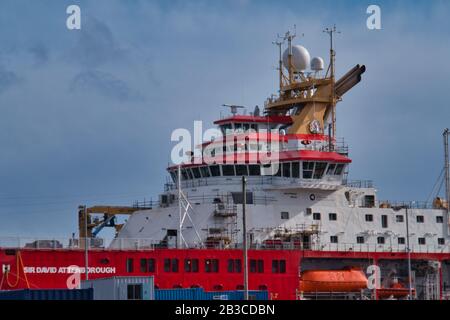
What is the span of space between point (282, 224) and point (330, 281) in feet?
15.6

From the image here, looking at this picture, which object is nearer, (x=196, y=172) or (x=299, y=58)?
(x=196, y=172)

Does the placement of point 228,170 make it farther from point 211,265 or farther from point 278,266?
point 211,265

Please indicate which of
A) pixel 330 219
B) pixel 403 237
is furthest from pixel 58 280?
pixel 403 237

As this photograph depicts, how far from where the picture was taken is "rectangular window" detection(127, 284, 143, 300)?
159ft

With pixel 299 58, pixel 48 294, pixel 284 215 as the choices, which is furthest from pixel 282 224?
pixel 48 294

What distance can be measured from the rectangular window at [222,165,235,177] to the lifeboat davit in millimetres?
7911

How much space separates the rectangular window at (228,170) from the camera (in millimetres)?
66625

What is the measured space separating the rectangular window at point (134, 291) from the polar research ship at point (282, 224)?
9271 millimetres

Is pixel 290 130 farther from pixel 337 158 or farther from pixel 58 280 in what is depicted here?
pixel 58 280

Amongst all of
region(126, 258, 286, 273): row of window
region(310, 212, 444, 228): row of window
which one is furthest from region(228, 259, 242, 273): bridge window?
region(310, 212, 444, 228): row of window

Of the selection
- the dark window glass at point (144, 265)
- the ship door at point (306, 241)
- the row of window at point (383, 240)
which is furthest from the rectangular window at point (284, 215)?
the dark window glass at point (144, 265)

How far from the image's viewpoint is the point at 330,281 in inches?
2515

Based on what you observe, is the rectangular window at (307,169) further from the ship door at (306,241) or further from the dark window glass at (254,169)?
the ship door at (306,241)
